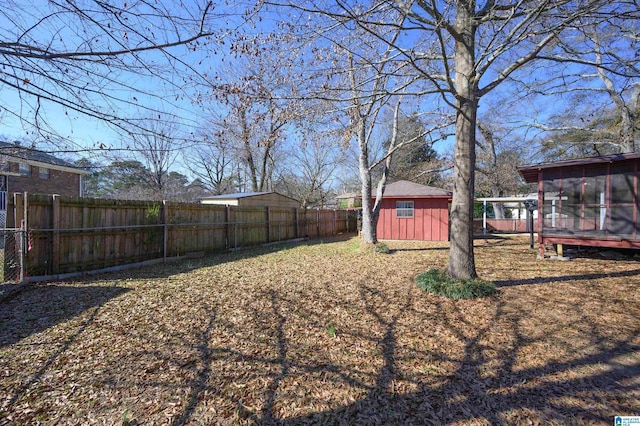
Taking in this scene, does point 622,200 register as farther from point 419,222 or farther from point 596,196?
point 419,222

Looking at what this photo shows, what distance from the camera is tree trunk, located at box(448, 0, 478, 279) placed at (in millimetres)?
5176

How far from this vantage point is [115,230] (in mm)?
7172

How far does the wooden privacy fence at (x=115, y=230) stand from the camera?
5.76m

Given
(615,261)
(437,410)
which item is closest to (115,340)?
(437,410)

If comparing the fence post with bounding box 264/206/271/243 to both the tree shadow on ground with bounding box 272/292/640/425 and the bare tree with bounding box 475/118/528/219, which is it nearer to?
the tree shadow on ground with bounding box 272/292/640/425

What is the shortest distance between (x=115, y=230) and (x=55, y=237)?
128 centimetres

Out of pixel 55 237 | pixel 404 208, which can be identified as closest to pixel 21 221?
pixel 55 237

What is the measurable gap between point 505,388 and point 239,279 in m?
4.99

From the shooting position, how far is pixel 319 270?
23.5 ft

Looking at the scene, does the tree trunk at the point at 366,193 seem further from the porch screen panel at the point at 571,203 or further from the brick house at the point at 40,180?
the brick house at the point at 40,180

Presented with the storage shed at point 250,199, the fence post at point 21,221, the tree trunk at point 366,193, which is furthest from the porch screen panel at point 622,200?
the fence post at point 21,221

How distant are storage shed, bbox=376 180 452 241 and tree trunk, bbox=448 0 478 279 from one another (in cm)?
918

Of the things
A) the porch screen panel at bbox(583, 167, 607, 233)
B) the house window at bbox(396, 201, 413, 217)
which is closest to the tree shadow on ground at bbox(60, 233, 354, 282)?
the house window at bbox(396, 201, 413, 217)

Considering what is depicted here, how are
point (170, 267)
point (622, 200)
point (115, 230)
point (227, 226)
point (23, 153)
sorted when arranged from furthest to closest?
1. point (227, 226)
2. point (622, 200)
3. point (170, 267)
4. point (115, 230)
5. point (23, 153)
